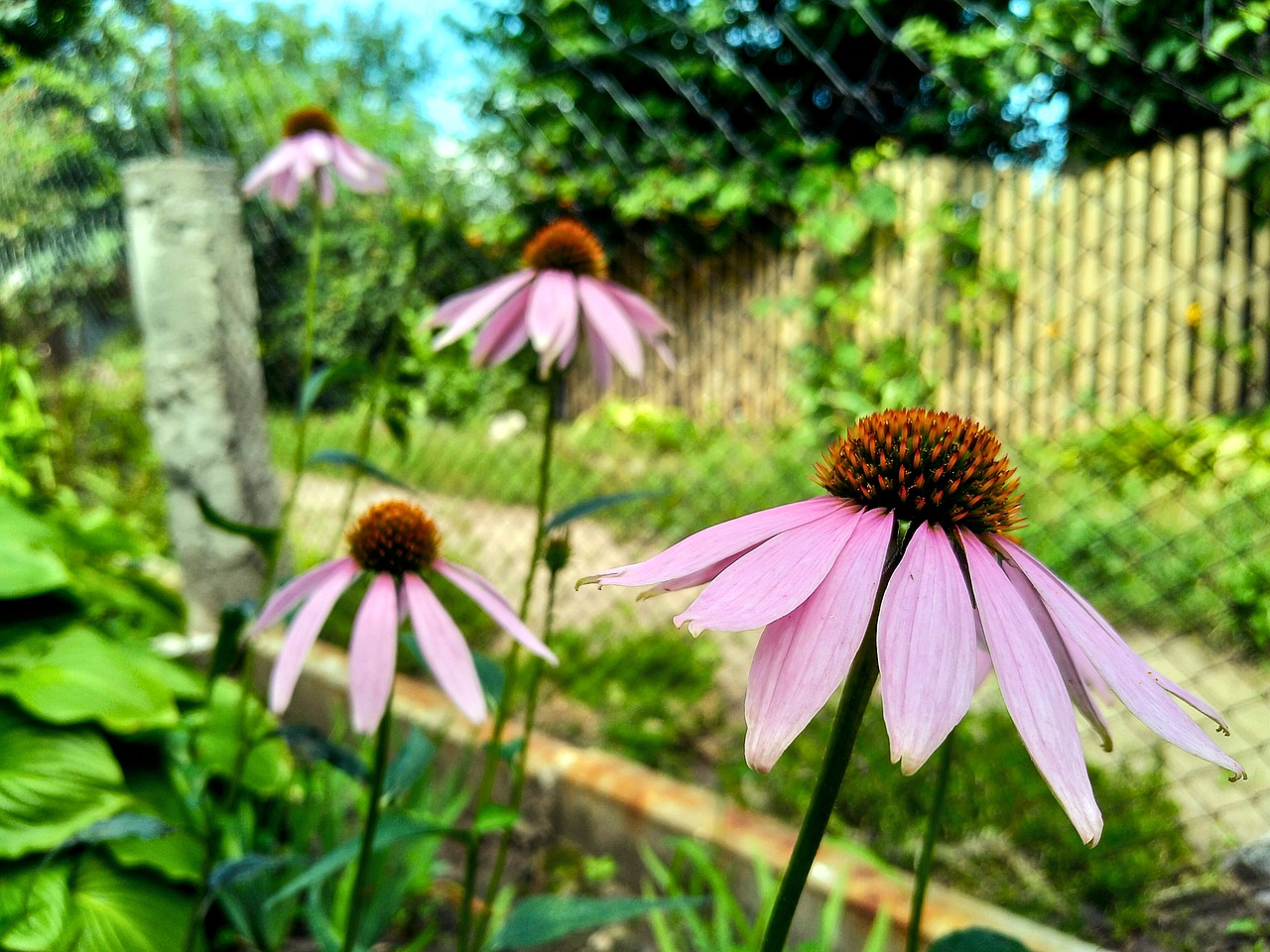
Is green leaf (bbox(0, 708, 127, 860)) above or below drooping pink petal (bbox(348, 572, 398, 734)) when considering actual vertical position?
below

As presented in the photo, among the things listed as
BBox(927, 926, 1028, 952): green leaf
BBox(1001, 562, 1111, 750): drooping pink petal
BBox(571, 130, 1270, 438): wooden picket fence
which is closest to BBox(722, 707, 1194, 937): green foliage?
BBox(927, 926, 1028, 952): green leaf

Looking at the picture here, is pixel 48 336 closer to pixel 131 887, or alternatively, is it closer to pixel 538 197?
pixel 538 197

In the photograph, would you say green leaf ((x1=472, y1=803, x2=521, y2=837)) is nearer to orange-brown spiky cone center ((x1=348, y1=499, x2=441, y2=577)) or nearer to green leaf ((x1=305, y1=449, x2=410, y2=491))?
orange-brown spiky cone center ((x1=348, y1=499, x2=441, y2=577))

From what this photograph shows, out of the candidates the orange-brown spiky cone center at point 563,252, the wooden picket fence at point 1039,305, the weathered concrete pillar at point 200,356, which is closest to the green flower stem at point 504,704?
the orange-brown spiky cone center at point 563,252

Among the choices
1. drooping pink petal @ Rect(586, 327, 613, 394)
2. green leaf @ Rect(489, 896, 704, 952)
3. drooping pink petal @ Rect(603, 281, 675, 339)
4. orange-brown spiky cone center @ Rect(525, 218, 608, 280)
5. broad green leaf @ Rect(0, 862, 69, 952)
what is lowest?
green leaf @ Rect(489, 896, 704, 952)

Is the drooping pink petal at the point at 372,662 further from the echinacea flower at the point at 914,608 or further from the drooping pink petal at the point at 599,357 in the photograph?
the drooping pink petal at the point at 599,357

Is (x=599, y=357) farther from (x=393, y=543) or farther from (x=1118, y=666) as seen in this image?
(x=1118, y=666)

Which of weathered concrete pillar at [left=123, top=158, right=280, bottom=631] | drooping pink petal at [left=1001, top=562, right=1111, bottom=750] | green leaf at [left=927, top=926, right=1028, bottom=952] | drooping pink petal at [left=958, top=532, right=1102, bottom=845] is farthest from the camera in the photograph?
weathered concrete pillar at [left=123, top=158, right=280, bottom=631]
